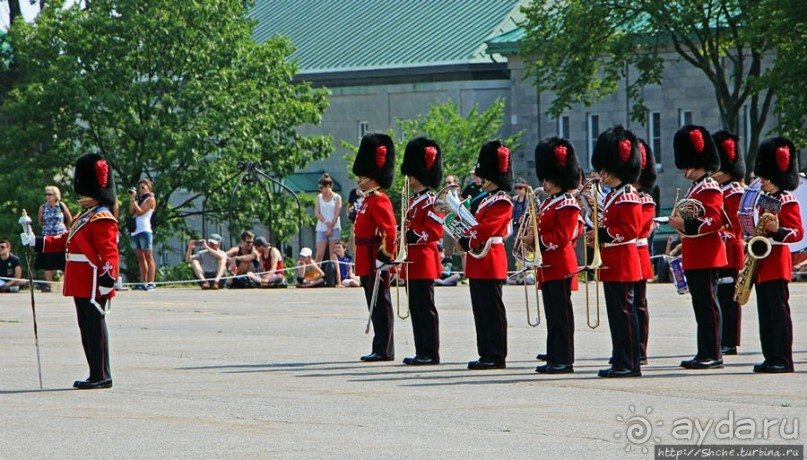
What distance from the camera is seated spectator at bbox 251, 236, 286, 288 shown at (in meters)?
28.6

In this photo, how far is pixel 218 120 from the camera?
4591 cm

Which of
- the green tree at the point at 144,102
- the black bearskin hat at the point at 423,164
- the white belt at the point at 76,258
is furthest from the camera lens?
the green tree at the point at 144,102

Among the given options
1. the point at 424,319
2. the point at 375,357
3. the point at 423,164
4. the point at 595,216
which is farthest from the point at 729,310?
the point at 375,357

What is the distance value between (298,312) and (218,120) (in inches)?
985

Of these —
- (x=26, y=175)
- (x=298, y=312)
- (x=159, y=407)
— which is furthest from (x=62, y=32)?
(x=159, y=407)

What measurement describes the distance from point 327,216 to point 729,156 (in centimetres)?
1438

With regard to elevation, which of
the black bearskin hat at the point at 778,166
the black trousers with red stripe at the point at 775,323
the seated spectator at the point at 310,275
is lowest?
the black trousers with red stripe at the point at 775,323

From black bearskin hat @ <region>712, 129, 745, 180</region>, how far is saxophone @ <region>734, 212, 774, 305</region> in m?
1.24

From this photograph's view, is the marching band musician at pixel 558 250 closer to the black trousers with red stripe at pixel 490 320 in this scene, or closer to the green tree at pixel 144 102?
the black trousers with red stripe at pixel 490 320

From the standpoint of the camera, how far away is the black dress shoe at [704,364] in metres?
13.6

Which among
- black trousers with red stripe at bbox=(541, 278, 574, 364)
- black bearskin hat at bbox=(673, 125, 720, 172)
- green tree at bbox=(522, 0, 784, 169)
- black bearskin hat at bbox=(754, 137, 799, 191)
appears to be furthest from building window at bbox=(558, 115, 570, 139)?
black trousers with red stripe at bbox=(541, 278, 574, 364)

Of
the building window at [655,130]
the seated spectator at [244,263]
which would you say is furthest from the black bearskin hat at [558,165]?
the building window at [655,130]

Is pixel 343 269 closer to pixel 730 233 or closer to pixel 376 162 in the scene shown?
pixel 376 162

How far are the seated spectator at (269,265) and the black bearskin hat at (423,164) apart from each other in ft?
46.0
